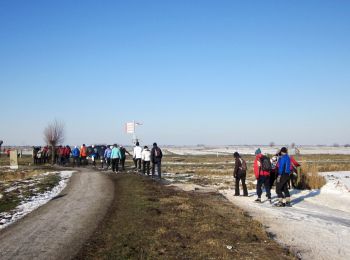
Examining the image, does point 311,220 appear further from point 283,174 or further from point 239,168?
point 239,168

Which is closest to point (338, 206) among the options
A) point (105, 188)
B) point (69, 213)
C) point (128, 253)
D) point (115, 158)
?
point (105, 188)

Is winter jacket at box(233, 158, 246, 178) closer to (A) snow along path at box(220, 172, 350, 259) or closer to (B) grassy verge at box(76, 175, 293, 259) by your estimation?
(A) snow along path at box(220, 172, 350, 259)

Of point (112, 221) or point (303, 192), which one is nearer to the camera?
point (112, 221)

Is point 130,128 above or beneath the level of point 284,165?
above

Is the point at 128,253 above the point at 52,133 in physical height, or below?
below

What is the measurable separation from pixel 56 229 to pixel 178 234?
2.62 meters

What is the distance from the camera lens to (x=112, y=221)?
33.2ft

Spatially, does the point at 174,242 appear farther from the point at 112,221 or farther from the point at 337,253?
the point at 337,253

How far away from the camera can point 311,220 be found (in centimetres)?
1140

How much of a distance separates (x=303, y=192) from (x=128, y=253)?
1335 centimetres

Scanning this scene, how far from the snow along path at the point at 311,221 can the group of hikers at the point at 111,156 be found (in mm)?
6070

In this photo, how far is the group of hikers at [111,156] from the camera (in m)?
23.7

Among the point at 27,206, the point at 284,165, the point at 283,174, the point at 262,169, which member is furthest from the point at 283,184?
the point at 27,206

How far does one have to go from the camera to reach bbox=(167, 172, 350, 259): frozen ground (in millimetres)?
8312
